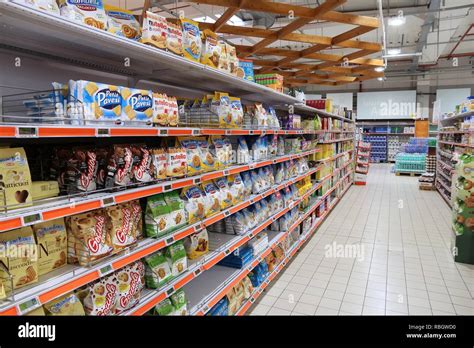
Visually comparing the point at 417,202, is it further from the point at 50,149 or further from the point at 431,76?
the point at 431,76

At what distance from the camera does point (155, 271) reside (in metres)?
2.24

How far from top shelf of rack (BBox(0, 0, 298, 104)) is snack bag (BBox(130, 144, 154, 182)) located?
597 mm

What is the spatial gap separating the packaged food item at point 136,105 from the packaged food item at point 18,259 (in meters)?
0.81

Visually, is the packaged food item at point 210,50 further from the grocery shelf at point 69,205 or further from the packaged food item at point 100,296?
the packaged food item at point 100,296

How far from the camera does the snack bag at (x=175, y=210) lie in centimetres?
240

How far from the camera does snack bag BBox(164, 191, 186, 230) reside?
2.40 meters

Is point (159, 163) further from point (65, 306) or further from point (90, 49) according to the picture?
point (65, 306)

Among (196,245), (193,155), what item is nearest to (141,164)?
(193,155)

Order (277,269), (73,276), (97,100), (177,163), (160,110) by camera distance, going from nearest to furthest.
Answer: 1. (73,276)
2. (97,100)
3. (160,110)
4. (177,163)
5. (277,269)

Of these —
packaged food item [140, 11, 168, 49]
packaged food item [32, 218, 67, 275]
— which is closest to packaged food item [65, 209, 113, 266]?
packaged food item [32, 218, 67, 275]

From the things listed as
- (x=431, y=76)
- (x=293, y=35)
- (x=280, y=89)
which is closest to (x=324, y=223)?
(x=280, y=89)

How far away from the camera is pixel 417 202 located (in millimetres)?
9078

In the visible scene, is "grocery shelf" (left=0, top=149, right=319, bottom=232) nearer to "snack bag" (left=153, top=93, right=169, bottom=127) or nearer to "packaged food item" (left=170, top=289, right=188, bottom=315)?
"snack bag" (left=153, top=93, right=169, bottom=127)

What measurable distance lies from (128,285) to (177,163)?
2.88 ft
